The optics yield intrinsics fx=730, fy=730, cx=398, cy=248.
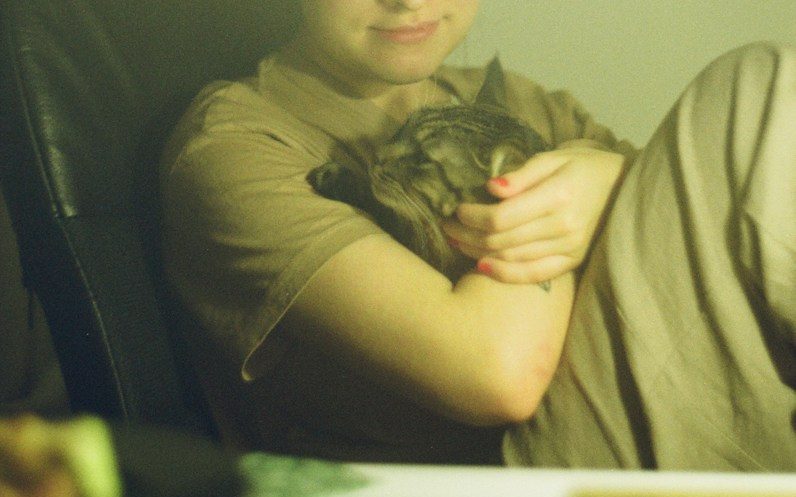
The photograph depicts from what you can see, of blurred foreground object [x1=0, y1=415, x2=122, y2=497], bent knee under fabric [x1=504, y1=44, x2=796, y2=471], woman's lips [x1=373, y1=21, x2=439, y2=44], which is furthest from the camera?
woman's lips [x1=373, y1=21, x2=439, y2=44]

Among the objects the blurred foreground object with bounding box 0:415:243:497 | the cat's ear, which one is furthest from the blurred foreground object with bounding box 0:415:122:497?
the cat's ear

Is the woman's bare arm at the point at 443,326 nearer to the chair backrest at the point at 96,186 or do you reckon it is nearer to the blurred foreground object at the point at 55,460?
the chair backrest at the point at 96,186

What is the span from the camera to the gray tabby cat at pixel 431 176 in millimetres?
516

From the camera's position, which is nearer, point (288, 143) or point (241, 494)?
point (241, 494)

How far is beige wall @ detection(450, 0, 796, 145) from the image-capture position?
69 centimetres

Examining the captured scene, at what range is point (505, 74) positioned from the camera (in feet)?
2.28

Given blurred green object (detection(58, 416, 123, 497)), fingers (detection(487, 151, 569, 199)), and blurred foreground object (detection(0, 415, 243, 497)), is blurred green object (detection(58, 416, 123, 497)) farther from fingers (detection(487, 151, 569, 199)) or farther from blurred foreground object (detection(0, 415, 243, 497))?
fingers (detection(487, 151, 569, 199))

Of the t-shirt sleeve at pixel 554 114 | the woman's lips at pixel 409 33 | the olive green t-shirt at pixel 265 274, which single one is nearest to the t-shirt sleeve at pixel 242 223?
the olive green t-shirt at pixel 265 274

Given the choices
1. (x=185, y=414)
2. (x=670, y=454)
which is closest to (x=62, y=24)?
(x=185, y=414)

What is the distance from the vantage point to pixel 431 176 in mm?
522

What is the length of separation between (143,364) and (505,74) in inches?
16.5

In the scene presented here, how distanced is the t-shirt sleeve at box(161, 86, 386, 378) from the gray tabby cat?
3 cm

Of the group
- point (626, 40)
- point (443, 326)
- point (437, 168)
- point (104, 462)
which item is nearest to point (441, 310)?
point (443, 326)

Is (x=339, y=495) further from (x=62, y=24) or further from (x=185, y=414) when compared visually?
(x=62, y=24)
